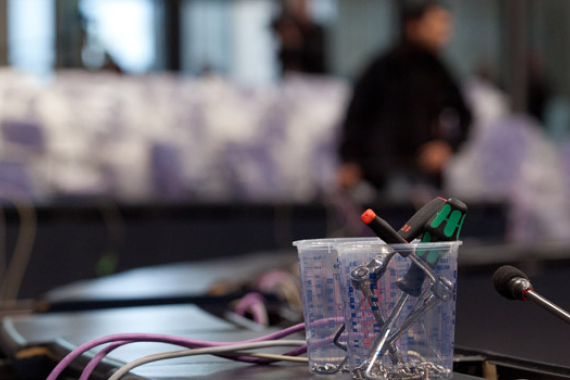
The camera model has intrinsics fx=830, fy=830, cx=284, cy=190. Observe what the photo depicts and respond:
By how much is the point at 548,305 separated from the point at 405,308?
0.28 ft

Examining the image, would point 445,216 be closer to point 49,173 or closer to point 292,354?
point 292,354

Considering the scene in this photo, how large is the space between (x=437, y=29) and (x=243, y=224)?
4.38ft

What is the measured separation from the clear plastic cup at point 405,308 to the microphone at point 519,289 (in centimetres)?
4

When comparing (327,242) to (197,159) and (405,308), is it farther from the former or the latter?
(197,159)

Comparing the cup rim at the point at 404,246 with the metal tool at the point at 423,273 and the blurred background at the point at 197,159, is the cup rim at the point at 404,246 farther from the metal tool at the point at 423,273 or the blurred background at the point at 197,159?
the blurred background at the point at 197,159

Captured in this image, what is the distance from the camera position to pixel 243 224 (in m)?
3.25

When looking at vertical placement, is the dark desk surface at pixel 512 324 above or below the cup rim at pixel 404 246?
below

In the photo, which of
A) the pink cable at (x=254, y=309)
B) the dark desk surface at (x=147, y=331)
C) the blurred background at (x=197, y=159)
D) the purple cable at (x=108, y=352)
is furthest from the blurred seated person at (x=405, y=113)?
the purple cable at (x=108, y=352)

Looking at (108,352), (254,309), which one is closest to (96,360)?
(108,352)

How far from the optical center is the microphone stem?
1.57 ft

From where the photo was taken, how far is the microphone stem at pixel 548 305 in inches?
18.8

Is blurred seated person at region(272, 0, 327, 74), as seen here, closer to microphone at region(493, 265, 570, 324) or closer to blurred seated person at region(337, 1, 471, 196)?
blurred seated person at region(337, 1, 471, 196)

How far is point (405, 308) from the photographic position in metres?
0.47

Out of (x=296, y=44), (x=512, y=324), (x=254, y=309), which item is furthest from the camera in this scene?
(x=296, y=44)
